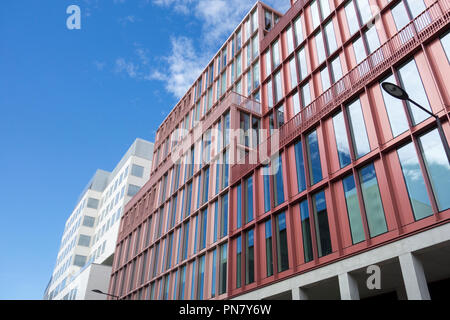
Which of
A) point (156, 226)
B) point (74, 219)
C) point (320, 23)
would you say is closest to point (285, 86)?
point (320, 23)

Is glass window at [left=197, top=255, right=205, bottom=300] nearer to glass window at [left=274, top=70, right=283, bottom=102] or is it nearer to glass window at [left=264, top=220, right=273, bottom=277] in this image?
glass window at [left=264, top=220, right=273, bottom=277]

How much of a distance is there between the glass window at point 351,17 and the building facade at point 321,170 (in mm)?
85

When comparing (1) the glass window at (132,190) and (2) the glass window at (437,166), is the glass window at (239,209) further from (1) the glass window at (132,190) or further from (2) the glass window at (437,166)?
(1) the glass window at (132,190)

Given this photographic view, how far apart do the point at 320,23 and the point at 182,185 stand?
18.3 meters

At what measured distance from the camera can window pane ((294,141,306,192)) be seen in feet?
72.4

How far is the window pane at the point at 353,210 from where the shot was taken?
58.0 feet

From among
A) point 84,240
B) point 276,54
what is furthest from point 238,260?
point 84,240

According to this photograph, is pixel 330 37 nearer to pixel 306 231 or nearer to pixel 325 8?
pixel 325 8

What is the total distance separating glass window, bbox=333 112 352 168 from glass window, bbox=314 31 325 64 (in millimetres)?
5639

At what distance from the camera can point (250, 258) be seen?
949 inches

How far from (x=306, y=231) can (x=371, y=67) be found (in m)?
8.97

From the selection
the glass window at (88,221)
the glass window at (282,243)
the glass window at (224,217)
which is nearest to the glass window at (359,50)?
the glass window at (282,243)

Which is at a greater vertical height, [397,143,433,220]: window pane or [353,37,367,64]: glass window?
[353,37,367,64]: glass window

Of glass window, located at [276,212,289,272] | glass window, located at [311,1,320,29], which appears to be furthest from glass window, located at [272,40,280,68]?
glass window, located at [276,212,289,272]
